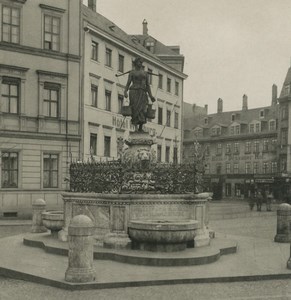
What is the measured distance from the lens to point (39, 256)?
1317 cm

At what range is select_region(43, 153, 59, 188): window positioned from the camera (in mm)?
30656

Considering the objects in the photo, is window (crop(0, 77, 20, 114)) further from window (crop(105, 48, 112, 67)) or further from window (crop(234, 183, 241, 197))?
window (crop(234, 183, 241, 197))

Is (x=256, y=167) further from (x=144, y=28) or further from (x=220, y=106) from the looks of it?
(x=144, y=28)

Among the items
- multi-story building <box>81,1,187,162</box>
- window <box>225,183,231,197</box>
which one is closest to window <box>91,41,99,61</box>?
multi-story building <box>81,1,187,162</box>

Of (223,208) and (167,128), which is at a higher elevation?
(167,128)

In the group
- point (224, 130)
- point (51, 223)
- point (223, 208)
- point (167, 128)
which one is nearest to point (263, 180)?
point (224, 130)

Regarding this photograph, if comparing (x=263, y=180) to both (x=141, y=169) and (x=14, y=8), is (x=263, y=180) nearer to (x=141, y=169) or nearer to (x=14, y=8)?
(x=14, y=8)

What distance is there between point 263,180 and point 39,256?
→ 53421 millimetres

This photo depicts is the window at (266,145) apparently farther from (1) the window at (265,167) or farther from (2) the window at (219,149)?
(2) the window at (219,149)

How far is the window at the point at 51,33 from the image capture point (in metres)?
31.3

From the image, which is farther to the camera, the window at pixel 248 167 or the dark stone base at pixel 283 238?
the window at pixel 248 167

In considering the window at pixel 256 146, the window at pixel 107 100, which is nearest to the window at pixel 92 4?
the window at pixel 107 100

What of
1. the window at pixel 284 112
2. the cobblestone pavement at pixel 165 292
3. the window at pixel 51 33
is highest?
the window at pixel 51 33

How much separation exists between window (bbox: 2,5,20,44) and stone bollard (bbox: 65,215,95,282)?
70.6 feet
